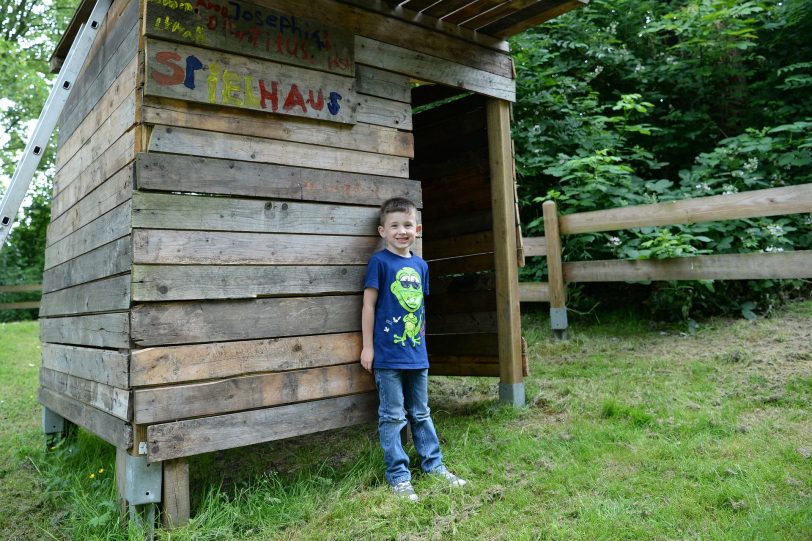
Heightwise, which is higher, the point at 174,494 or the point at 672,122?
the point at 672,122

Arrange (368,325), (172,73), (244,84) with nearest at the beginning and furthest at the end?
(172,73), (244,84), (368,325)

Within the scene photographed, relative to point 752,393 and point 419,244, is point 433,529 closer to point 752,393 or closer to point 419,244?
point 419,244

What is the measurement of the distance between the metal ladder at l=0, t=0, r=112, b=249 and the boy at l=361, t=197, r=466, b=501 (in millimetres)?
2033

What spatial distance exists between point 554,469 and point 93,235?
312 centimetres

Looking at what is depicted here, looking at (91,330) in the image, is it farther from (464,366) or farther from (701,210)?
(701,210)

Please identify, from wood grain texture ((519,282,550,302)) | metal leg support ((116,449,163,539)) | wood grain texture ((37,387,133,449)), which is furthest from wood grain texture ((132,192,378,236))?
wood grain texture ((519,282,550,302))

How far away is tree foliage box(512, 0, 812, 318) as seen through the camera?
277 inches

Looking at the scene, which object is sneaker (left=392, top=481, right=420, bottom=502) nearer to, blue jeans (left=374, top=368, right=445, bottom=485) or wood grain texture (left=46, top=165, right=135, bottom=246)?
blue jeans (left=374, top=368, right=445, bottom=485)

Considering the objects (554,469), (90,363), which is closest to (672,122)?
(554,469)

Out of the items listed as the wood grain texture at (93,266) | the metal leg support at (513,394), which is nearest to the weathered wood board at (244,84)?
the wood grain texture at (93,266)

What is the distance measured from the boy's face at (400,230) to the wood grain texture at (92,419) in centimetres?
180

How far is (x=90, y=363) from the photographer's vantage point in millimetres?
3768

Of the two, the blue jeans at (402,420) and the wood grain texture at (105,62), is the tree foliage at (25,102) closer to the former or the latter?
the wood grain texture at (105,62)

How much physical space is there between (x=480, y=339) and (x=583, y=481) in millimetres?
2120
